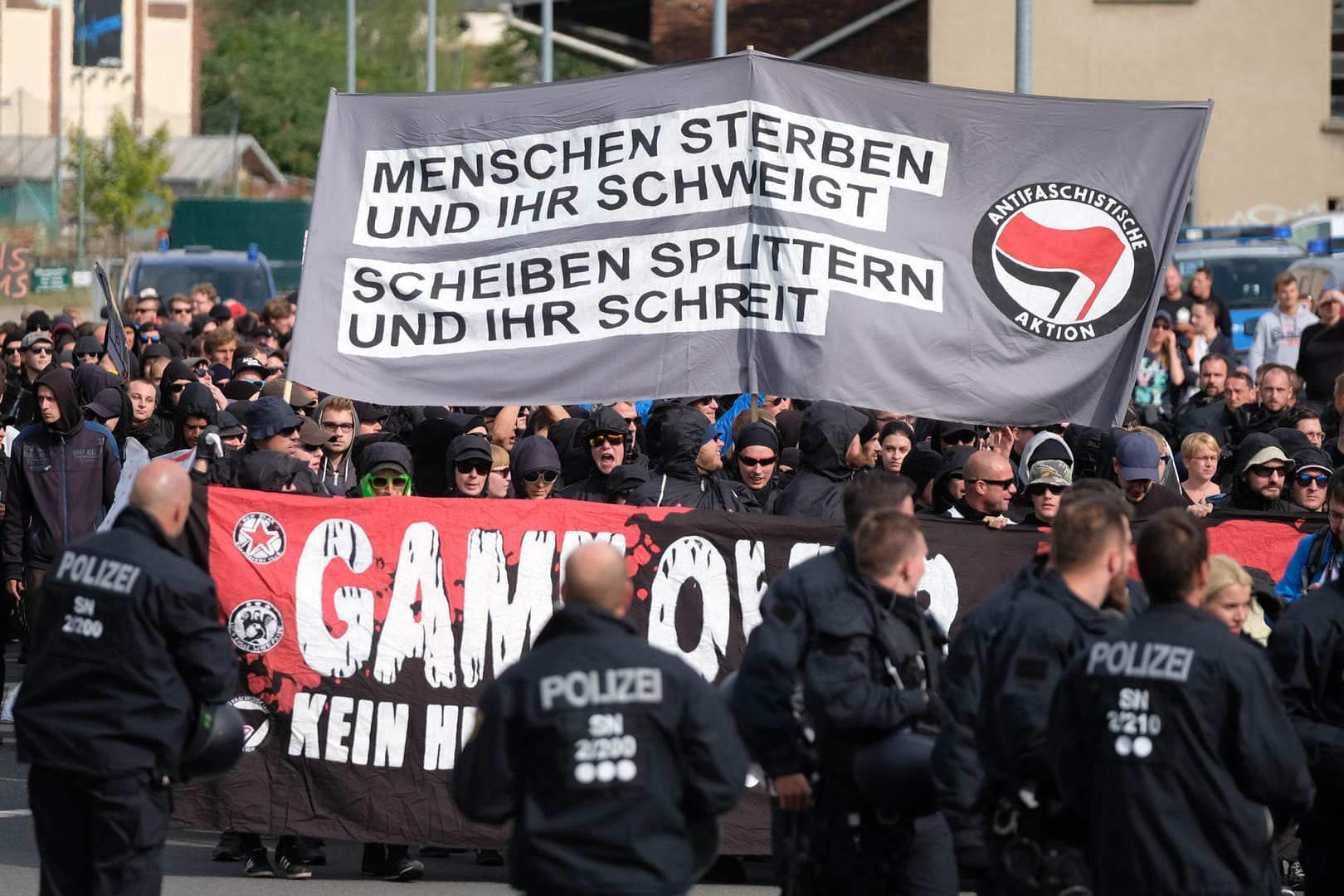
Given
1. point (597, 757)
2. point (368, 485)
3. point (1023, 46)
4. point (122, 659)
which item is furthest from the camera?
point (1023, 46)

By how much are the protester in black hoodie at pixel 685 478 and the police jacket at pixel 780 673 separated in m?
3.58

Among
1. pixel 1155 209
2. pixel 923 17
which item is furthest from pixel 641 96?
pixel 923 17

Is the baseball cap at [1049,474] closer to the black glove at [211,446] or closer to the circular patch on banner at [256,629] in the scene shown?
the circular patch on banner at [256,629]

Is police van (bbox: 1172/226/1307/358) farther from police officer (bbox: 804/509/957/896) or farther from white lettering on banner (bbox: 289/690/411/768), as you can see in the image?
police officer (bbox: 804/509/957/896)

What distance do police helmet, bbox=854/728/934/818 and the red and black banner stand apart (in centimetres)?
271

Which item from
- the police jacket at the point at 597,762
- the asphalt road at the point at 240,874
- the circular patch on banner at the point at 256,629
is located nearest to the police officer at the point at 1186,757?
the police jacket at the point at 597,762

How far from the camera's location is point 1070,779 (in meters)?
5.48

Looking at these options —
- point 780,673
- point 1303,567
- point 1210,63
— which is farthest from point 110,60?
point 780,673

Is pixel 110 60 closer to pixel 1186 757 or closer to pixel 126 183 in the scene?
pixel 126 183

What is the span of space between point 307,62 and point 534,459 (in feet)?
274

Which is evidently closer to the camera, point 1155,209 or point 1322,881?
point 1322,881

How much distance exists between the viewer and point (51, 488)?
11602 mm

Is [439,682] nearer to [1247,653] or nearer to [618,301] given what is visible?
[618,301]

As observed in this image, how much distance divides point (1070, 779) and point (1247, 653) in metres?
0.60
